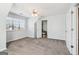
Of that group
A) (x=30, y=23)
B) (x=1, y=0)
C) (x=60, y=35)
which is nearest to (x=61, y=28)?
(x=60, y=35)

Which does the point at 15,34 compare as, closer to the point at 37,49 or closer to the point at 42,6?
the point at 37,49

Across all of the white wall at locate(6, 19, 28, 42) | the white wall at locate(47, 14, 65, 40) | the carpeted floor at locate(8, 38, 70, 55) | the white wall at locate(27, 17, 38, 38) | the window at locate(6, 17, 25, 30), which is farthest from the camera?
the white wall at locate(27, 17, 38, 38)

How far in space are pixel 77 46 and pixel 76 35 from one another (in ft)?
1.22

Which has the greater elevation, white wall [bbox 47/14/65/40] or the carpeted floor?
white wall [bbox 47/14/65/40]

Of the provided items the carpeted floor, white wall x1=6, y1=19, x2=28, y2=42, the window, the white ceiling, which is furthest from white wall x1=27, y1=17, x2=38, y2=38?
the white ceiling

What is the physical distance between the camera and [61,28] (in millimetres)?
6078

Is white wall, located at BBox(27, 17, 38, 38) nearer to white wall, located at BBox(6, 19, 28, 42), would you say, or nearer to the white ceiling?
white wall, located at BBox(6, 19, 28, 42)

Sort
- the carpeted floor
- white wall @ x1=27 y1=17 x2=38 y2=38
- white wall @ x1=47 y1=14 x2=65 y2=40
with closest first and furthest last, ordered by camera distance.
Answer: the carpeted floor
white wall @ x1=47 y1=14 x2=65 y2=40
white wall @ x1=27 y1=17 x2=38 y2=38

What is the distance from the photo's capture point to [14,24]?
5977 millimetres

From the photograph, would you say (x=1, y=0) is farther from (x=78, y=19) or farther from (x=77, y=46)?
(x=77, y=46)

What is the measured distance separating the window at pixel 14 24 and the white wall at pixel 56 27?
2.40 metres

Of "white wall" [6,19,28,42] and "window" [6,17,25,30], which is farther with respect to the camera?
"window" [6,17,25,30]

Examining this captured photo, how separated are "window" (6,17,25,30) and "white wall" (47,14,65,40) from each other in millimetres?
2405

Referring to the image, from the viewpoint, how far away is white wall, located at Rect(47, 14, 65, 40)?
6.00 meters
